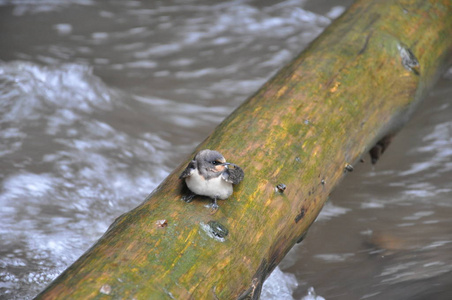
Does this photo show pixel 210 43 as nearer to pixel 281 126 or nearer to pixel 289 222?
pixel 281 126

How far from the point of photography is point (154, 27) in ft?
22.9

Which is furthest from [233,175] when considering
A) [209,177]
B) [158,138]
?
[158,138]

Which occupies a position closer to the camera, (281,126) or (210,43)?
(281,126)

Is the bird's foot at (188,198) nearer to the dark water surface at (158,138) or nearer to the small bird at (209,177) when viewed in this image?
the small bird at (209,177)

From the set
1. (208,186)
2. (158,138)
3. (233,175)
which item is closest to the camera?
(208,186)

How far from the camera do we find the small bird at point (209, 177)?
212 centimetres

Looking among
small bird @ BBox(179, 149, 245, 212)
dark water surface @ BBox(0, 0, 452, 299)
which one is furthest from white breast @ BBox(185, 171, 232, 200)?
dark water surface @ BBox(0, 0, 452, 299)

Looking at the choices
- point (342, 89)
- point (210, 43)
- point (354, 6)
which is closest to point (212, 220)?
point (342, 89)

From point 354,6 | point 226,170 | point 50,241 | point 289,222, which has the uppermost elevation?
point 354,6

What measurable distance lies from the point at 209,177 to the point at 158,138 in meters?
2.80

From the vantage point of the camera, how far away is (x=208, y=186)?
6.94 ft

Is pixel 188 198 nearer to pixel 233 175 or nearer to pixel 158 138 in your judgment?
pixel 233 175

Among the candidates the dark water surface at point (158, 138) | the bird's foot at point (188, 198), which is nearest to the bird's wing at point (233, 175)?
the bird's foot at point (188, 198)

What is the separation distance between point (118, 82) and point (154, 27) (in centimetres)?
153
